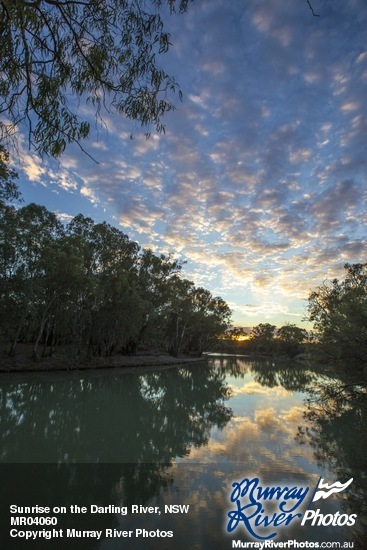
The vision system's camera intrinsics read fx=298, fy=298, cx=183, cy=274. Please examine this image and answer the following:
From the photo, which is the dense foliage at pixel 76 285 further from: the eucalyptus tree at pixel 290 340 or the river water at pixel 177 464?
the eucalyptus tree at pixel 290 340

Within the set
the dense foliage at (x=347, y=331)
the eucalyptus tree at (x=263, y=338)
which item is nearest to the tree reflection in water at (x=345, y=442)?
the dense foliage at (x=347, y=331)

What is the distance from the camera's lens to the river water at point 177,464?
15.8 ft

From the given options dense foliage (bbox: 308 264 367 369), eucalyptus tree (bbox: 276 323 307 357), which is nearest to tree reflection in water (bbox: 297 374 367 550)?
dense foliage (bbox: 308 264 367 369)

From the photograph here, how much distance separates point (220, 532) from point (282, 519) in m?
1.24

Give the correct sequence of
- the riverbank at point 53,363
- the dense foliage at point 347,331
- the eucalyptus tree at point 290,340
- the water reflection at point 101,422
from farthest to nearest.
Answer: the eucalyptus tree at point 290,340 < the riverbank at point 53,363 < the dense foliage at point 347,331 < the water reflection at point 101,422

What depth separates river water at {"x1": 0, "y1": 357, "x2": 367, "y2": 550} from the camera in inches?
189

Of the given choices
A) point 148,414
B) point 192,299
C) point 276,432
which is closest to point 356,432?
point 276,432

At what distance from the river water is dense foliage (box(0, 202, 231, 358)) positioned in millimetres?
10937

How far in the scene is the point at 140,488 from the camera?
6184 mm

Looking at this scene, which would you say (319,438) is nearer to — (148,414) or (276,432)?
(276,432)

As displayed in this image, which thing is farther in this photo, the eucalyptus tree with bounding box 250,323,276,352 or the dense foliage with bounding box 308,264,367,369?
the eucalyptus tree with bounding box 250,323,276,352

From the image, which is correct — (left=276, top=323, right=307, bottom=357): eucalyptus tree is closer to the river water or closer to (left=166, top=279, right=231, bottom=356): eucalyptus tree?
(left=166, top=279, right=231, bottom=356): eucalyptus tree

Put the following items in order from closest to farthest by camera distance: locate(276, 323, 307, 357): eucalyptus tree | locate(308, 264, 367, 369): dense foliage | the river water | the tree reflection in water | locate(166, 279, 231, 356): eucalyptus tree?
the river water, the tree reflection in water, locate(308, 264, 367, 369): dense foliage, locate(166, 279, 231, 356): eucalyptus tree, locate(276, 323, 307, 357): eucalyptus tree

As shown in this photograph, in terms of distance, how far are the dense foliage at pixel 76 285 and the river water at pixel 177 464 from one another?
35.9 ft
